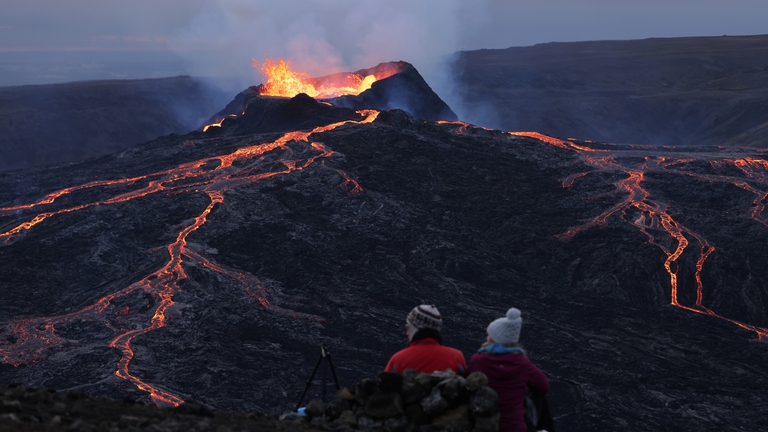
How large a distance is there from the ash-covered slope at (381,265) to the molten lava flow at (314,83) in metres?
14.2

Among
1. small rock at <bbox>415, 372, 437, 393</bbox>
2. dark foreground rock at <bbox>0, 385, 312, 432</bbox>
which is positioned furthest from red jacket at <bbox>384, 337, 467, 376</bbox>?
dark foreground rock at <bbox>0, 385, 312, 432</bbox>

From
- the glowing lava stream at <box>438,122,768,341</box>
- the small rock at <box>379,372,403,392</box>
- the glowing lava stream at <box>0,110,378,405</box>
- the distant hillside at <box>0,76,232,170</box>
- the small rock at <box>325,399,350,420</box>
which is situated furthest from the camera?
the distant hillside at <box>0,76,232,170</box>

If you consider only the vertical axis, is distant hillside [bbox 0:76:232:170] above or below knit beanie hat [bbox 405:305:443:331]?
above

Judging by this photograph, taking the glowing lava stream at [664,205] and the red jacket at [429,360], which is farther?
the glowing lava stream at [664,205]

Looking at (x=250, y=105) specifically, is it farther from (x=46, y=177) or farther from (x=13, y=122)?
(x=13, y=122)

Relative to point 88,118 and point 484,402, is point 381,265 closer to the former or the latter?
point 484,402

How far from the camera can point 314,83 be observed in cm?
5859

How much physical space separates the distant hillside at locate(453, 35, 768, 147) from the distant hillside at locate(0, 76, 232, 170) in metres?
33.1

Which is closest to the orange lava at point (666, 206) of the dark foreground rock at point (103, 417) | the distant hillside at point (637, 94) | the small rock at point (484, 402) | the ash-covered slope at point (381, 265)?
the ash-covered slope at point (381, 265)

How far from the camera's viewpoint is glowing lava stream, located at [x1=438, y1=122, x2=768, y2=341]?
27.7m

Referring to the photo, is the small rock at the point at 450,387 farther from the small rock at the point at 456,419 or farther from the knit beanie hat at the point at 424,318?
the knit beanie hat at the point at 424,318

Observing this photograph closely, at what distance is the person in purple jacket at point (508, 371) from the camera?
7.64m

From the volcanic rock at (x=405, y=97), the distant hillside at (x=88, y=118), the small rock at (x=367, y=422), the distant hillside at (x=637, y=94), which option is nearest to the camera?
the small rock at (x=367, y=422)

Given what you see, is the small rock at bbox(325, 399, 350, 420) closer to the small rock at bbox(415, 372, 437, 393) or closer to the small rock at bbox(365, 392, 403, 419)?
the small rock at bbox(365, 392, 403, 419)
